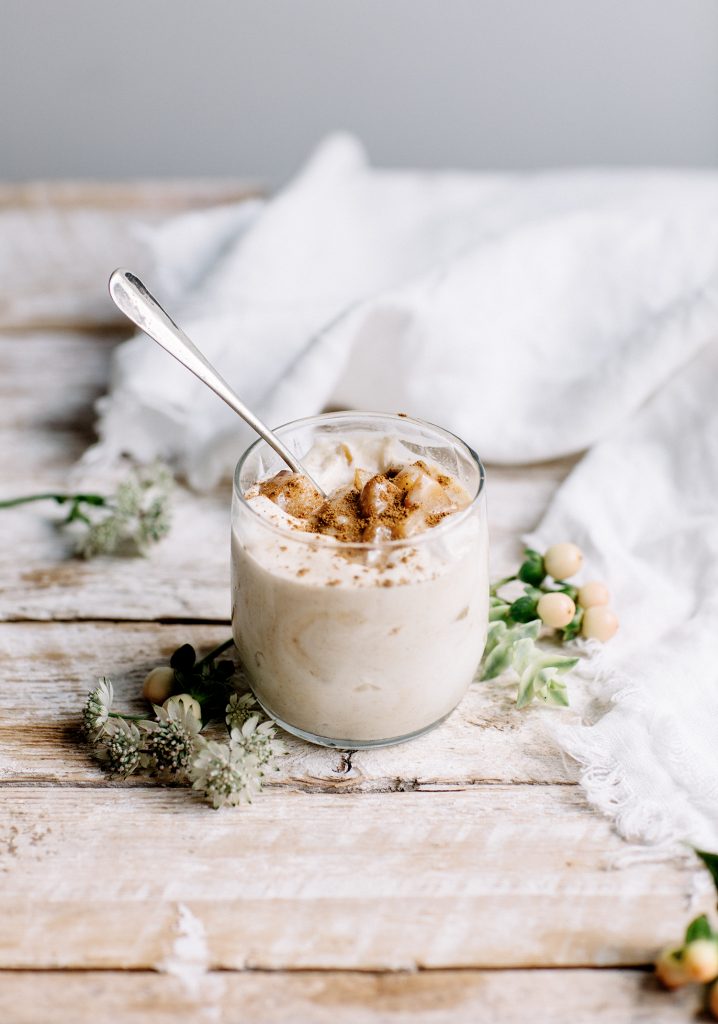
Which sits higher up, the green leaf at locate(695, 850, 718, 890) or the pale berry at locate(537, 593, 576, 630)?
the green leaf at locate(695, 850, 718, 890)

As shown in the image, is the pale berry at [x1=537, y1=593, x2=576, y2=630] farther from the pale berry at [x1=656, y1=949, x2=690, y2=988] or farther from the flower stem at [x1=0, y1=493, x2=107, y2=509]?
the flower stem at [x1=0, y1=493, x2=107, y2=509]

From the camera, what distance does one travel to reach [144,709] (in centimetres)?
123

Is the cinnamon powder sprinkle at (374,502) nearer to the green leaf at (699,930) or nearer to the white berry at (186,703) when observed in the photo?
the white berry at (186,703)

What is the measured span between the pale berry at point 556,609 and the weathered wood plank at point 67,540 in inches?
7.4

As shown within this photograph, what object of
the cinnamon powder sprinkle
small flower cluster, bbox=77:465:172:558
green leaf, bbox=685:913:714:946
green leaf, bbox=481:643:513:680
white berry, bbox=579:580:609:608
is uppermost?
the cinnamon powder sprinkle

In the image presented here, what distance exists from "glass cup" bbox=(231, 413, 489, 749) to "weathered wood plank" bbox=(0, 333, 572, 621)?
326 millimetres

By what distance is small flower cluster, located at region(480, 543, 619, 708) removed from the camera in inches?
47.8

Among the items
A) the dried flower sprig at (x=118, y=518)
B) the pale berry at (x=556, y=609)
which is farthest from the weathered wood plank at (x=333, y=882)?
the dried flower sprig at (x=118, y=518)

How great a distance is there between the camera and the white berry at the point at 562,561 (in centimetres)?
136

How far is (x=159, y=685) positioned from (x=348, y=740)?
9.6 inches

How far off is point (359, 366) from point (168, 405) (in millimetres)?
322

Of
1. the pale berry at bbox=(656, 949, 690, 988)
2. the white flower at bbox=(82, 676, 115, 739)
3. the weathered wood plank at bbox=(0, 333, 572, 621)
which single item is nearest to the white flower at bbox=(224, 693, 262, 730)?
the white flower at bbox=(82, 676, 115, 739)

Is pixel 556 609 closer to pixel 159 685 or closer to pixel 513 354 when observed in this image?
pixel 159 685

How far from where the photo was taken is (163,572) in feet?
4.93
